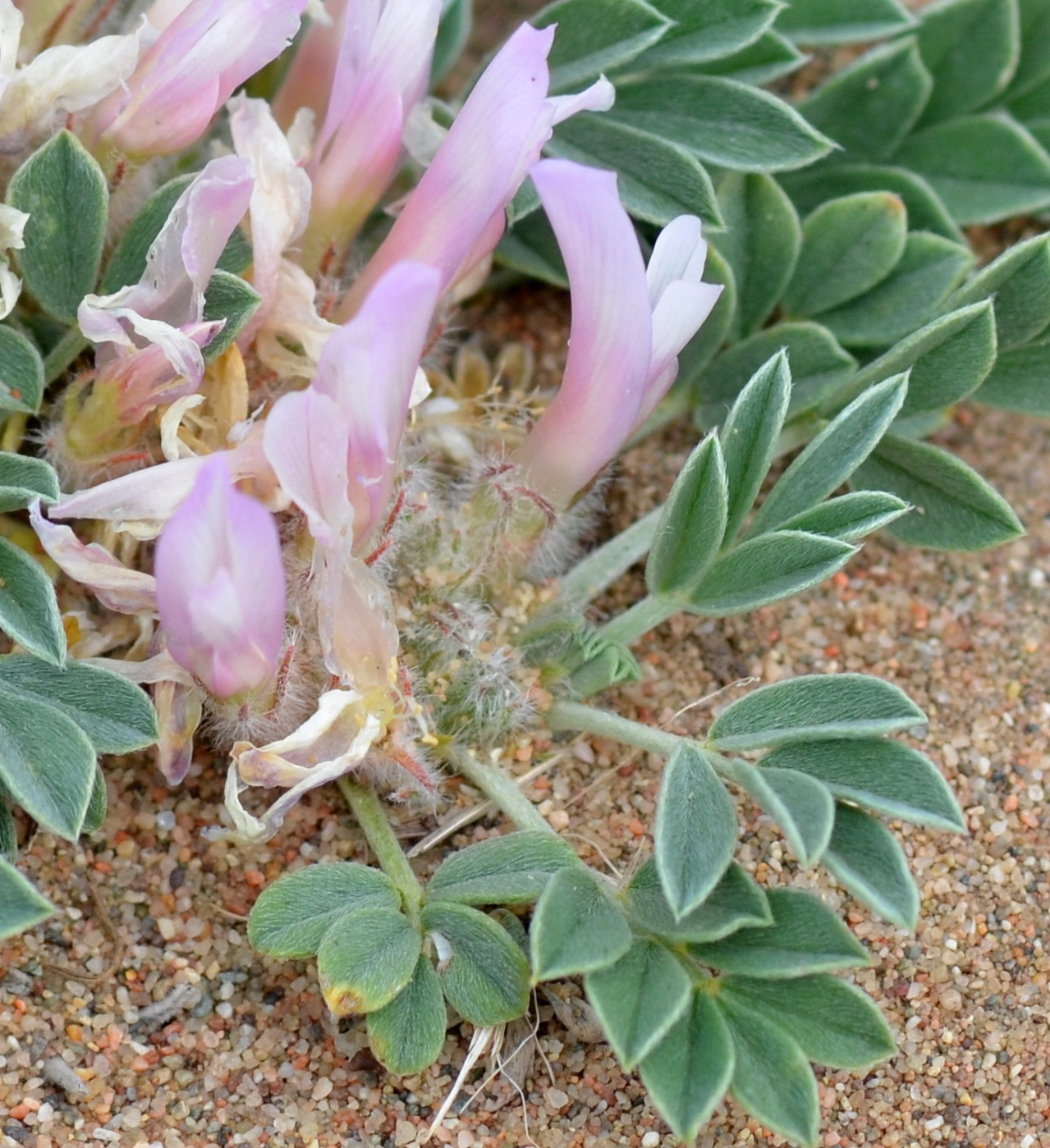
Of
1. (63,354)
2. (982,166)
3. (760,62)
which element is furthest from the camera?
(982,166)

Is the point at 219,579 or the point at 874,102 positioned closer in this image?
the point at 219,579

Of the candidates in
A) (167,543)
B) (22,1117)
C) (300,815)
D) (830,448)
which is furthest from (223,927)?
(830,448)

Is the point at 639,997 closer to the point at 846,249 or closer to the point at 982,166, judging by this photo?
the point at 846,249

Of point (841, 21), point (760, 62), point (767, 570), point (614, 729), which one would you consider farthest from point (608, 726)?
point (841, 21)

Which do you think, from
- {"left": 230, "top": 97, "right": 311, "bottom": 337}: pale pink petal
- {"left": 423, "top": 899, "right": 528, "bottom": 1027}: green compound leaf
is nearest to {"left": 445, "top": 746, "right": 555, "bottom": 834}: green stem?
{"left": 423, "top": 899, "right": 528, "bottom": 1027}: green compound leaf

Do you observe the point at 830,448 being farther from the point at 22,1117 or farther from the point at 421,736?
the point at 22,1117
